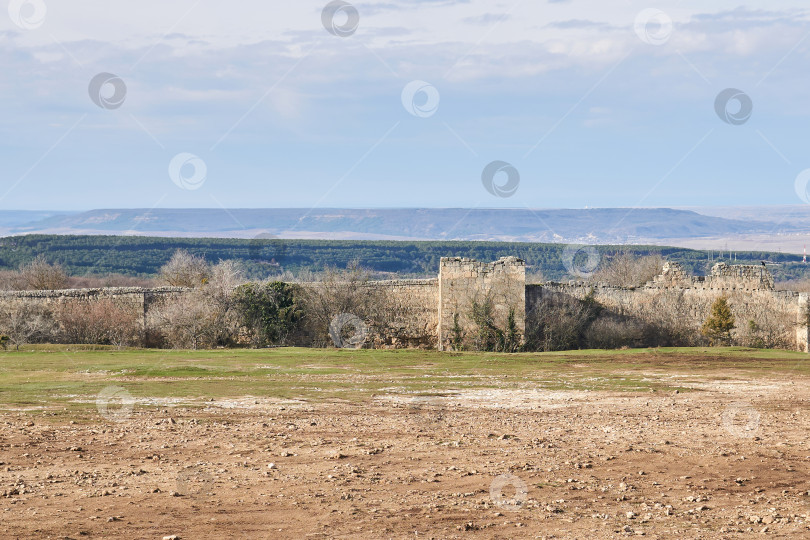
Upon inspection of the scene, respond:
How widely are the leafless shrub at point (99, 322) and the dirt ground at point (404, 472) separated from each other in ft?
65.6

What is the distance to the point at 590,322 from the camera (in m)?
33.9

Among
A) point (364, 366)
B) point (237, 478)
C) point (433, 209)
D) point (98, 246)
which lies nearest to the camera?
point (237, 478)

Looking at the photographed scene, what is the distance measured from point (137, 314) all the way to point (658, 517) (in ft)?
94.9

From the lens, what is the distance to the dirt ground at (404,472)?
891 centimetres

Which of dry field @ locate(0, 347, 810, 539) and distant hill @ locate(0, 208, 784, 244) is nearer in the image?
dry field @ locate(0, 347, 810, 539)

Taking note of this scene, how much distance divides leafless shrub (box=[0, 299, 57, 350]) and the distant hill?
128 m

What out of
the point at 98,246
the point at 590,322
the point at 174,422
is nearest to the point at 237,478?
the point at 174,422

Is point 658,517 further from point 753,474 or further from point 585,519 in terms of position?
point 753,474

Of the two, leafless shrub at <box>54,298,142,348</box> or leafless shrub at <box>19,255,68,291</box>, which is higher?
leafless shrub at <box>19,255,68,291</box>

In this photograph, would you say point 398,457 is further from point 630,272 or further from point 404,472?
point 630,272

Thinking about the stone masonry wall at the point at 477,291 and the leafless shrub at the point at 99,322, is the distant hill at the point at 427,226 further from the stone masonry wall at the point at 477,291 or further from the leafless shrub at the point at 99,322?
the stone masonry wall at the point at 477,291

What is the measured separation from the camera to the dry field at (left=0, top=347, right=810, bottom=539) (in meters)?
8.99

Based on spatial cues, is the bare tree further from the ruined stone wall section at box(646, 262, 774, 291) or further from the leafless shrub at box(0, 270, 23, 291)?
the ruined stone wall section at box(646, 262, 774, 291)

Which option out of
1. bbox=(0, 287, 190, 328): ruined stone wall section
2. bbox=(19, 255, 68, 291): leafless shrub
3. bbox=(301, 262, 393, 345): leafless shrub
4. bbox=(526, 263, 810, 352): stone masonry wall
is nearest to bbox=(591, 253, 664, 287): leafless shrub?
bbox=(526, 263, 810, 352): stone masonry wall
